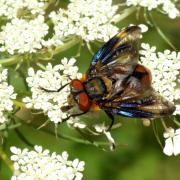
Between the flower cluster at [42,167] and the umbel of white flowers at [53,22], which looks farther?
the umbel of white flowers at [53,22]

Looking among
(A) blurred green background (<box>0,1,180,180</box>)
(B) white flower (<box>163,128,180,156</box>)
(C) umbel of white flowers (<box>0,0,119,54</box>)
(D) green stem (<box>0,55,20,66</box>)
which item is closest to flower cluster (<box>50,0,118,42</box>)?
(C) umbel of white flowers (<box>0,0,119,54</box>)

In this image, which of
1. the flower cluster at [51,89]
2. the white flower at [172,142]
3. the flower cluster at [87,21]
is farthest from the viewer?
the flower cluster at [87,21]

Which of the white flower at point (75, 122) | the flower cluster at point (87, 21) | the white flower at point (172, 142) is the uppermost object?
the flower cluster at point (87, 21)

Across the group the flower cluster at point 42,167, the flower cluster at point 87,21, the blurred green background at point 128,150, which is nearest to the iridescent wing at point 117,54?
the flower cluster at point 87,21

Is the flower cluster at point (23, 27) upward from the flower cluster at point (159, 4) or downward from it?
downward

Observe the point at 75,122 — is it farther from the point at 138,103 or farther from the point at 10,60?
→ the point at 10,60

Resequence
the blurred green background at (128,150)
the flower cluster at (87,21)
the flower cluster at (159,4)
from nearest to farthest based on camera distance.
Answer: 1. the flower cluster at (87,21)
2. the flower cluster at (159,4)
3. the blurred green background at (128,150)

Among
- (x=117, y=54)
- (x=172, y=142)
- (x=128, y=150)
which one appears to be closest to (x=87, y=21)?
(x=117, y=54)

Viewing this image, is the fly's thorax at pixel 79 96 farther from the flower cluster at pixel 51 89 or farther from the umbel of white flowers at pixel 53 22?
the umbel of white flowers at pixel 53 22
